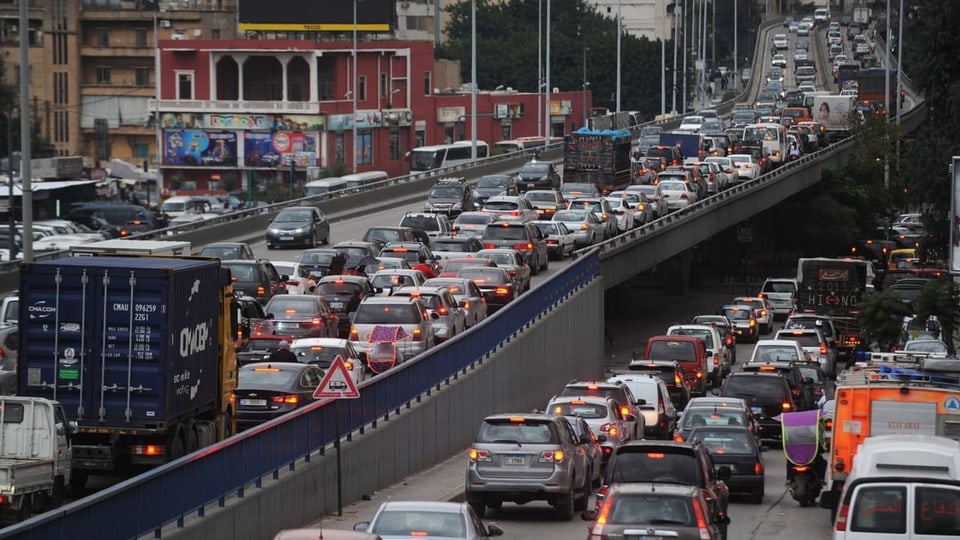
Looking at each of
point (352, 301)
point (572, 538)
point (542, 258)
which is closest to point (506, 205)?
point (542, 258)

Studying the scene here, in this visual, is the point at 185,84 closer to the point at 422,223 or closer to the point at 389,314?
the point at 422,223

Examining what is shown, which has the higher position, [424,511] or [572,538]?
[424,511]

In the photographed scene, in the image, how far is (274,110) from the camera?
116m

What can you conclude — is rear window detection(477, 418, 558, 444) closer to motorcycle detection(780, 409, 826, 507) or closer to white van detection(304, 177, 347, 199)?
motorcycle detection(780, 409, 826, 507)

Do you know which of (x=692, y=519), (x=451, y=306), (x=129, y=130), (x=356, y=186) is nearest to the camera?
(x=692, y=519)

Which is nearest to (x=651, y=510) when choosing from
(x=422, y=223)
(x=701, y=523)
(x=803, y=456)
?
(x=701, y=523)

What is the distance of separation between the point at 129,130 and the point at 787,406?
4176 inches

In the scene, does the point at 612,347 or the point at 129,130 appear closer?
the point at 612,347

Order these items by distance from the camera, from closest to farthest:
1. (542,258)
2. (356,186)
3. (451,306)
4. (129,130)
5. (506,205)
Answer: (451,306) → (542,258) → (506,205) → (356,186) → (129,130)

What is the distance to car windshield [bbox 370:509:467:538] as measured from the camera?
58.7 ft

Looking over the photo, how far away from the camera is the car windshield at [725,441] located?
95.0 feet

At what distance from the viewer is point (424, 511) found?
18.2 meters

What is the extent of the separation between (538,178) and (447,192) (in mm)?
7377

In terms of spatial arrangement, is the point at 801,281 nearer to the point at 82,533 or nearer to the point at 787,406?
the point at 787,406
